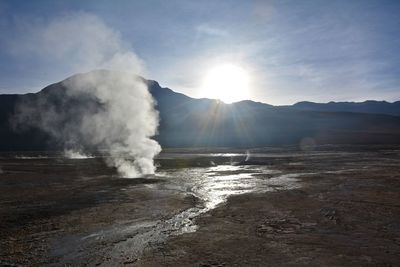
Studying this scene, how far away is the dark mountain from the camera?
96000mm

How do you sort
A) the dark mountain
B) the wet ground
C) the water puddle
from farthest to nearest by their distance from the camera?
the dark mountain < the water puddle < the wet ground

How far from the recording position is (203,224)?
46.5 ft

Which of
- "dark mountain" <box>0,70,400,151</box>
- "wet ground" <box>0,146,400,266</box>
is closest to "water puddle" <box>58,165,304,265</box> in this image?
"wet ground" <box>0,146,400,266</box>

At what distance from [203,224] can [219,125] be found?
354ft

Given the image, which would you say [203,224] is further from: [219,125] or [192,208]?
[219,125]

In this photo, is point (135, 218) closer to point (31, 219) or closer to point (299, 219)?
point (31, 219)

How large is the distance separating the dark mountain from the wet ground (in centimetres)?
6643

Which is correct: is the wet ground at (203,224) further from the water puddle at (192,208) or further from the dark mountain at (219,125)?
the dark mountain at (219,125)

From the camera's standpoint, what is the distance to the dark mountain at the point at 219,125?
3780 inches

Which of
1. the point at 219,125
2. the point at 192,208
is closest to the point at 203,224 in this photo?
the point at 192,208

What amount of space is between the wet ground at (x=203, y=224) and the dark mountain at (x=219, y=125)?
218 ft

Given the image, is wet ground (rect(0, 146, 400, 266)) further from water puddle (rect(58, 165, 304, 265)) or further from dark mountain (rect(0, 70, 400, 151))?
dark mountain (rect(0, 70, 400, 151))

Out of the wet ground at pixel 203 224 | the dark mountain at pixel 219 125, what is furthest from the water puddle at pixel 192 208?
the dark mountain at pixel 219 125

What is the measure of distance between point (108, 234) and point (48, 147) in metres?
81.3
